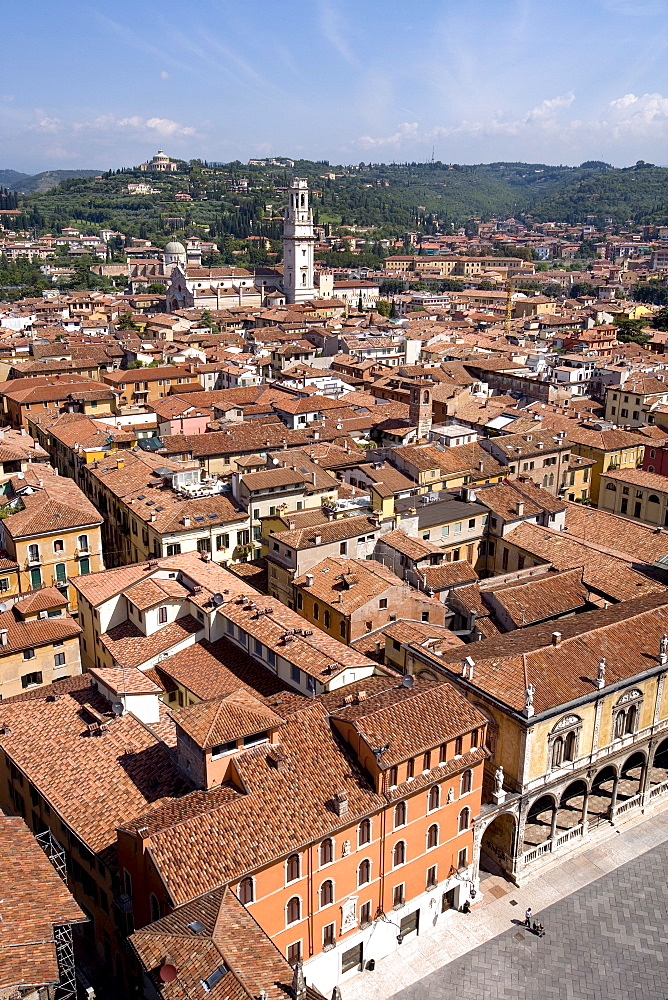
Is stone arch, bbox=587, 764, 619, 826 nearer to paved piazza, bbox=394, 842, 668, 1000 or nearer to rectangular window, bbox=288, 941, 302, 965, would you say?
paved piazza, bbox=394, 842, 668, 1000

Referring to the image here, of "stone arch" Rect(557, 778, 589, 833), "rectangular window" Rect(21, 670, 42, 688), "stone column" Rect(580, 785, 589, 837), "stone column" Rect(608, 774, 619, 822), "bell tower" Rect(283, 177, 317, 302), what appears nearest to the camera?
"stone column" Rect(580, 785, 589, 837)

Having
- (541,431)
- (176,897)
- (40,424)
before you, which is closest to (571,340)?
(541,431)

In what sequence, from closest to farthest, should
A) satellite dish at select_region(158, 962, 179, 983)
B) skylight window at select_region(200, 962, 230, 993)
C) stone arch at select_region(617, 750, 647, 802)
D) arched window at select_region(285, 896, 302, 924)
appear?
skylight window at select_region(200, 962, 230, 993) < satellite dish at select_region(158, 962, 179, 983) < arched window at select_region(285, 896, 302, 924) < stone arch at select_region(617, 750, 647, 802)

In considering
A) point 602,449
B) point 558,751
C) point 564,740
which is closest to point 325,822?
point 558,751

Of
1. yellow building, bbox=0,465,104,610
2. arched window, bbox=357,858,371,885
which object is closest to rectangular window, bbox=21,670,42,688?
yellow building, bbox=0,465,104,610

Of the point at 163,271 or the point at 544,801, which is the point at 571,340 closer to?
the point at 544,801

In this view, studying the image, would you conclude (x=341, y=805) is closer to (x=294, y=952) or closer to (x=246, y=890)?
(x=246, y=890)

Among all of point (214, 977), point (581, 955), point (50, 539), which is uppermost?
point (50, 539)
